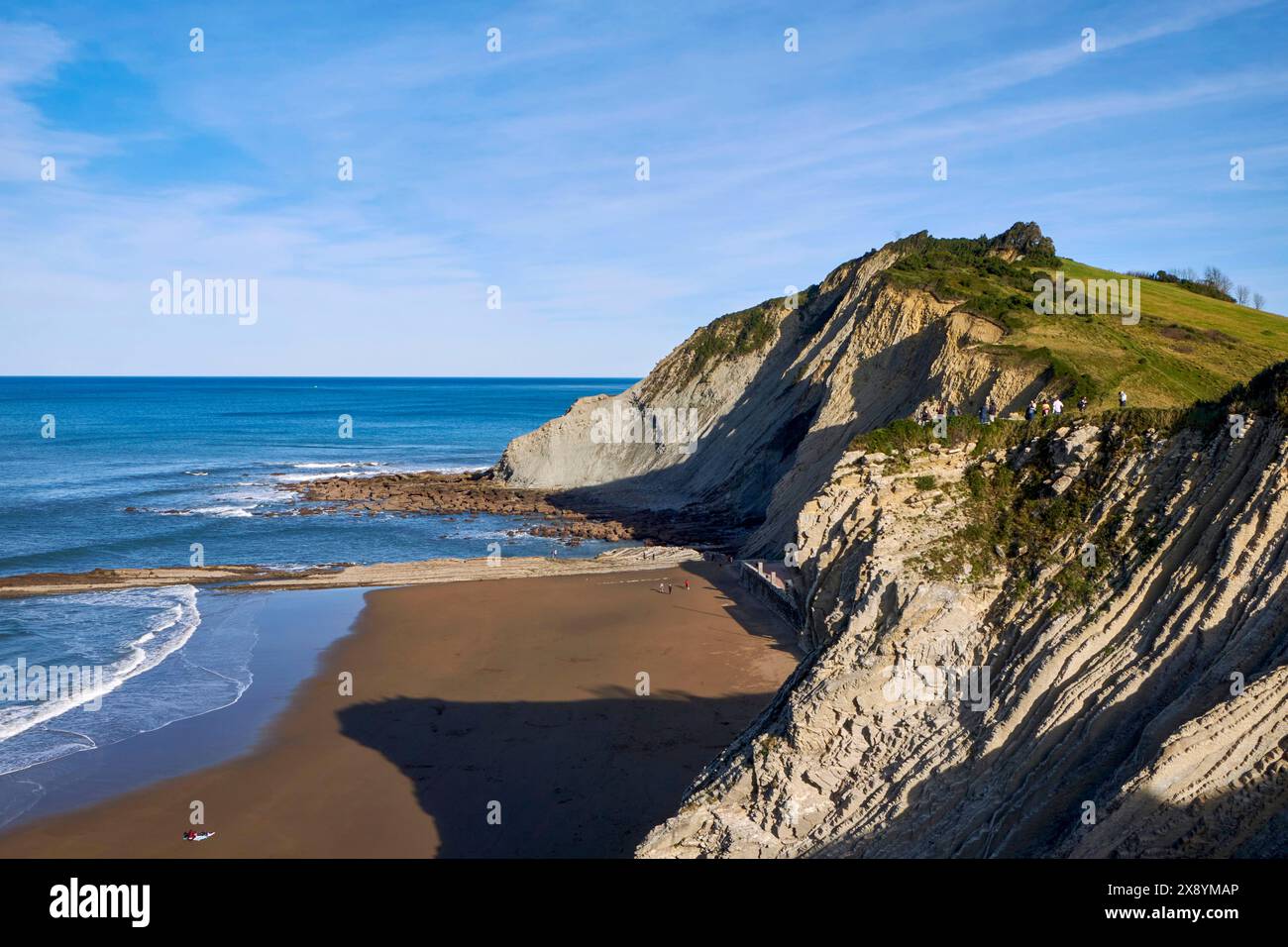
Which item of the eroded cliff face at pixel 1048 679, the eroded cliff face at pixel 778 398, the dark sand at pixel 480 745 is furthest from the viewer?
the eroded cliff face at pixel 778 398

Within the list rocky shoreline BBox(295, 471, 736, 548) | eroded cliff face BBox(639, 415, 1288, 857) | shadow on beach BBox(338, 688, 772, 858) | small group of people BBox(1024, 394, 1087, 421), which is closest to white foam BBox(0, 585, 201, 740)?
shadow on beach BBox(338, 688, 772, 858)

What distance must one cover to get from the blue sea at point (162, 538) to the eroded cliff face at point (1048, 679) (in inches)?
675

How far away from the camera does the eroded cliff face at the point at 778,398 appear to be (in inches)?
1417

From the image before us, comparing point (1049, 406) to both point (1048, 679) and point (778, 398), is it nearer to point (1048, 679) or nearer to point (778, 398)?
point (1048, 679)

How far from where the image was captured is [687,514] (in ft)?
168

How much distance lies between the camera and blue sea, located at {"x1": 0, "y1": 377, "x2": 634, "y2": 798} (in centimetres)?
2438

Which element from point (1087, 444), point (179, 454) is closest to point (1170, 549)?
point (1087, 444)

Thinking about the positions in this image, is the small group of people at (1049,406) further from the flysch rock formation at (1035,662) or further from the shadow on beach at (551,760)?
the flysch rock formation at (1035,662)

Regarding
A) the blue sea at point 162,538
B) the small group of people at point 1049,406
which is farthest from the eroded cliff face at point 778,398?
the blue sea at point 162,538

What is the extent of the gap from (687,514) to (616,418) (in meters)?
17.0

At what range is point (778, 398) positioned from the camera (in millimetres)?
52719

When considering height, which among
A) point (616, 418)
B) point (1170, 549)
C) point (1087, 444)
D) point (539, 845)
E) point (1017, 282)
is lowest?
point (539, 845)

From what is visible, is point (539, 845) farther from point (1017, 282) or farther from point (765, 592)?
point (1017, 282)

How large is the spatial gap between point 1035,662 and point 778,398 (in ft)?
138
